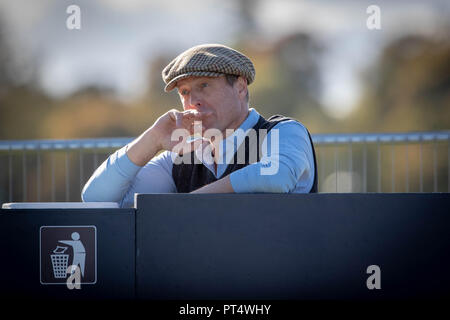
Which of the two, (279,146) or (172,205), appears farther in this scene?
(279,146)

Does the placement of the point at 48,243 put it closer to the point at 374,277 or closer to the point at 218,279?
the point at 218,279

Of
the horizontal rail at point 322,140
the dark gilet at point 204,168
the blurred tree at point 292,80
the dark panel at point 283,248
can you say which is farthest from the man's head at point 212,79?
the blurred tree at point 292,80

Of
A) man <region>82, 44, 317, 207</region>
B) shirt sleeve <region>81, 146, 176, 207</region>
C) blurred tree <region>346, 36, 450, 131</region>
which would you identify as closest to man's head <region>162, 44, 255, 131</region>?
man <region>82, 44, 317, 207</region>

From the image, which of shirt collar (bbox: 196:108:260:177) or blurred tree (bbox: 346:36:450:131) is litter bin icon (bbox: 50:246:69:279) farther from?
blurred tree (bbox: 346:36:450:131)

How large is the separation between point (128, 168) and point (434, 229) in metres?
1.25

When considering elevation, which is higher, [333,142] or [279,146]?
[333,142]

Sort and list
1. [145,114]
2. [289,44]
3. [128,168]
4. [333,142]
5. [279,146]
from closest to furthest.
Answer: [279,146]
[128,168]
[333,142]
[145,114]
[289,44]

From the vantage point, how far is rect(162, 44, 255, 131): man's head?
9.22 ft

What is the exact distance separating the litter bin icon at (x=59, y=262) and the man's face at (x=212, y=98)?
38.5 inches

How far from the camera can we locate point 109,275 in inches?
83.0

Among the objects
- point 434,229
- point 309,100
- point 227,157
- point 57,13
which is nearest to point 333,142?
point 227,157

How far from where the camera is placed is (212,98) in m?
2.91

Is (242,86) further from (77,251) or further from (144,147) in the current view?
(77,251)
